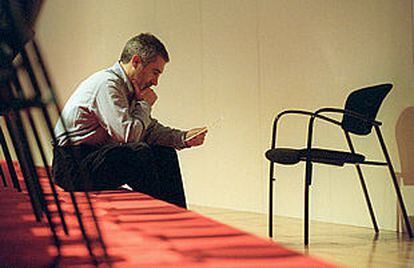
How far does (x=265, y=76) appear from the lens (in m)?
→ 4.78

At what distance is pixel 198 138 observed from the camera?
3006 millimetres

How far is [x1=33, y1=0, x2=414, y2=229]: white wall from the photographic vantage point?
400 cm

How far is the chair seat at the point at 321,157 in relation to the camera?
346 cm

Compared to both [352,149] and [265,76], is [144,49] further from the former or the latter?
[265,76]

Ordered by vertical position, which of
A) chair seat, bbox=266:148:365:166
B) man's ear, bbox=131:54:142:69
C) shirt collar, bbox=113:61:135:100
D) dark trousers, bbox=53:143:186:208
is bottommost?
chair seat, bbox=266:148:365:166

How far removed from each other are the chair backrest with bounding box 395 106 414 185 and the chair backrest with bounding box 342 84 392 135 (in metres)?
0.29

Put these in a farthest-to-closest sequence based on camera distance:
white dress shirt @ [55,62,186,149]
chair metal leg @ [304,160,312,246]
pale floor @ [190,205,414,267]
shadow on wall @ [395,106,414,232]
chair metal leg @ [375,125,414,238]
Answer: shadow on wall @ [395,106,414,232], chair metal leg @ [375,125,414,238], chair metal leg @ [304,160,312,246], pale floor @ [190,205,414,267], white dress shirt @ [55,62,186,149]

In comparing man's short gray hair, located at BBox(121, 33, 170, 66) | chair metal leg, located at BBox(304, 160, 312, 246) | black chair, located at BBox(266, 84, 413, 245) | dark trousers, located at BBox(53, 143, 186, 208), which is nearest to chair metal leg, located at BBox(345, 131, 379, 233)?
black chair, located at BBox(266, 84, 413, 245)

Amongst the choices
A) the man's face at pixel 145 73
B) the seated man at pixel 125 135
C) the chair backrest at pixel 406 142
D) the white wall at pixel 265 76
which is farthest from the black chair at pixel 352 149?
the man's face at pixel 145 73

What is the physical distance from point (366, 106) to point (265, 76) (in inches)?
46.8

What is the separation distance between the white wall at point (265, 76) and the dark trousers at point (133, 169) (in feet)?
5.49

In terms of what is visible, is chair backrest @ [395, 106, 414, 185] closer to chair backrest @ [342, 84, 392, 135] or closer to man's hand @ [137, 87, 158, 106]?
chair backrest @ [342, 84, 392, 135]

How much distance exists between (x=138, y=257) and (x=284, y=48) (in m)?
3.41

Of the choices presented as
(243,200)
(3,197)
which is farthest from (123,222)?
(243,200)
